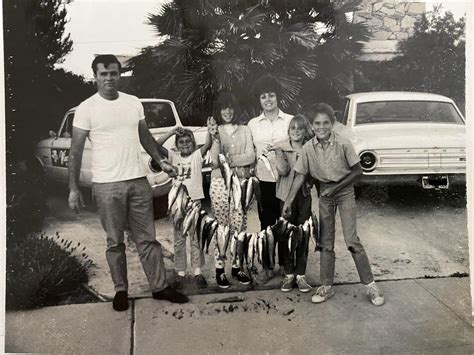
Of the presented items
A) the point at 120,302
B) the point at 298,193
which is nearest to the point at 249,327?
the point at 120,302

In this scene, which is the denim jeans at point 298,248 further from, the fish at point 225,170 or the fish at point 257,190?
the fish at point 225,170

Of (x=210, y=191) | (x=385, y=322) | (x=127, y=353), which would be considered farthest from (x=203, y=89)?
(x=385, y=322)

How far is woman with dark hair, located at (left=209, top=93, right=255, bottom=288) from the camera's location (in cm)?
423

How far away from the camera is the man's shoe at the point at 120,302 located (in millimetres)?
4074

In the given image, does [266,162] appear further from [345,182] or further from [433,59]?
[433,59]

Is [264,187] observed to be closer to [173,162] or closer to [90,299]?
[173,162]

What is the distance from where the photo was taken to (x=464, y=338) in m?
4.07

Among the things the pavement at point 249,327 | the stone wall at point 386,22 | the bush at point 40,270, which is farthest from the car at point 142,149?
the stone wall at point 386,22

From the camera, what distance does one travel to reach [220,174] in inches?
168

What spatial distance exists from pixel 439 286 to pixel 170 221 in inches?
96.4

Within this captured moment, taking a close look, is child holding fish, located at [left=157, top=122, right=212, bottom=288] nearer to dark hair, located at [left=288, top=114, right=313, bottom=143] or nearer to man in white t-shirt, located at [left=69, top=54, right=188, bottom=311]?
man in white t-shirt, located at [left=69, top=54, right=188, bottom=311]

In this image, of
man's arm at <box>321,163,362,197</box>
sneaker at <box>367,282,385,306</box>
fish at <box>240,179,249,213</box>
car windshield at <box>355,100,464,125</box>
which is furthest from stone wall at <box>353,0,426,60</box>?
sneaker at <box>367,282,385,306</box>

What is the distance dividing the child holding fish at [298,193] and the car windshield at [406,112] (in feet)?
1.82

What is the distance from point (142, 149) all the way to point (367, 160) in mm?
1963
